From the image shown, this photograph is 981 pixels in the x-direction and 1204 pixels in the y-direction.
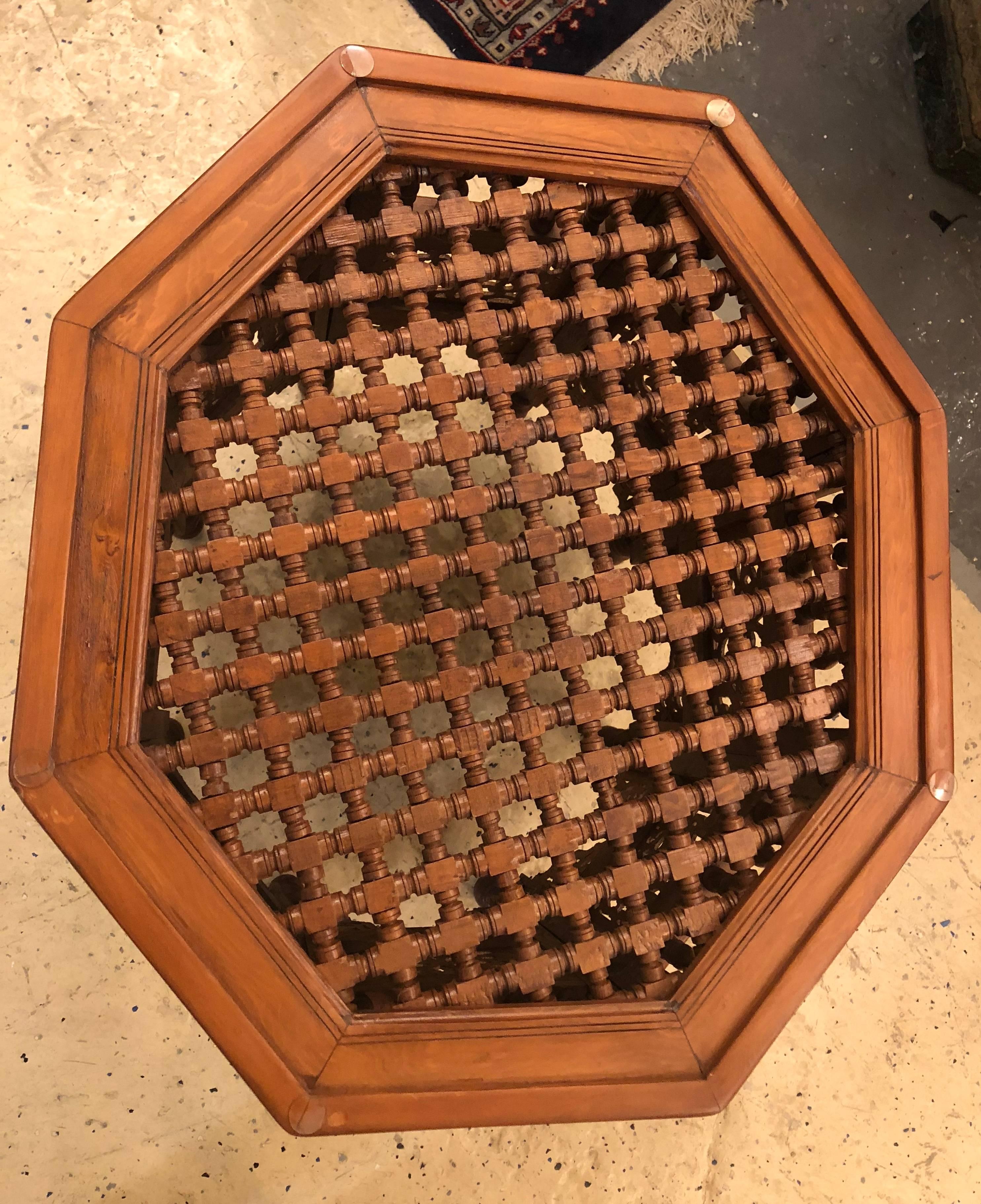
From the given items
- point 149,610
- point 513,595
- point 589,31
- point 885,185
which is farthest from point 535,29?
point 149,610

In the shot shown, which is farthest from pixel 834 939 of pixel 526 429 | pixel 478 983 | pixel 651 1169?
pixel 651 1169

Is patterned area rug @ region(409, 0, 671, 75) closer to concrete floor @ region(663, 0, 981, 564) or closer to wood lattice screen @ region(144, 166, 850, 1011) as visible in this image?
concrete floor @ region(663, 0, 981, 564)

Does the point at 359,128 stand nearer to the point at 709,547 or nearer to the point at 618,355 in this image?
the point at 618,355

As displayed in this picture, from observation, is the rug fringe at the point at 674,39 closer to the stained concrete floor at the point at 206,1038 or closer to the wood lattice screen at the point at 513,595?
the stained concrete floor at the point at 206,1038

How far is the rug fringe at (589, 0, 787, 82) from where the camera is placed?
1307mm

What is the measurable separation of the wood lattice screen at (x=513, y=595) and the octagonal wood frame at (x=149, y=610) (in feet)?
0.09

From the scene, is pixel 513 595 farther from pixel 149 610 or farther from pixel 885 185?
pixel 885 185

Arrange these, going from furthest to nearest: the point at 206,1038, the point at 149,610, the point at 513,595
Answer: the point at 206,1038, the point at 513,595, the point at 149,610

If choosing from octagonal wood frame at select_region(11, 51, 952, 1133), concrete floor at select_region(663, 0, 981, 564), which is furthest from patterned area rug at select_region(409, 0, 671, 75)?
octagonal wood frame at select_region(11, 51, 952, 1133)

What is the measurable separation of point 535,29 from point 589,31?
0.30ft

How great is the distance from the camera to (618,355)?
0.73 meters

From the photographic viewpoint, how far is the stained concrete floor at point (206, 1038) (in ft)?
3.60

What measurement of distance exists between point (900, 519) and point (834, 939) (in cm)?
39

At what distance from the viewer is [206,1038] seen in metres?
1.13
